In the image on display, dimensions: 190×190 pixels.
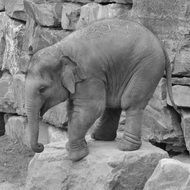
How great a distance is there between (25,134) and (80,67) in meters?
2.90

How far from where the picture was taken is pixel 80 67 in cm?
378

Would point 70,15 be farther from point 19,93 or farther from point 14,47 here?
point 19,93

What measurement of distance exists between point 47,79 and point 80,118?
304mm

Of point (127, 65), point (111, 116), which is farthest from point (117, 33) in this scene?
point (111, 116)

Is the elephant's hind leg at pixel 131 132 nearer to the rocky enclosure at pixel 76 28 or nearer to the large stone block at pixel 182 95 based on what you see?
the rocky enclosure at pixel 76 28

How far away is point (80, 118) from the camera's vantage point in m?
3.86

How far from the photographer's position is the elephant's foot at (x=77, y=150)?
3967mm

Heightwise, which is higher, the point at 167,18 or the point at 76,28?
the point at 167,18

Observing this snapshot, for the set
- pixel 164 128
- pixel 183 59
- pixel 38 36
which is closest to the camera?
pixel 183 59

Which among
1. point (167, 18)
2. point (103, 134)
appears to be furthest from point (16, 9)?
point (103, 134)

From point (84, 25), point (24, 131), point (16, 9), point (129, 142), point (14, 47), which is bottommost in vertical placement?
point (24, 131)

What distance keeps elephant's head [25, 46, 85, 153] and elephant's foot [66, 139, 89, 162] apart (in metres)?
0.26

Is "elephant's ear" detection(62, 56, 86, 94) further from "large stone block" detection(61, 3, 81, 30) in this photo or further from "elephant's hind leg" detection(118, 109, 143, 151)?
"large stone block" detection(61, 3, 81, 30)

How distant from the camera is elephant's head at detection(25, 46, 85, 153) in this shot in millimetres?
3777
